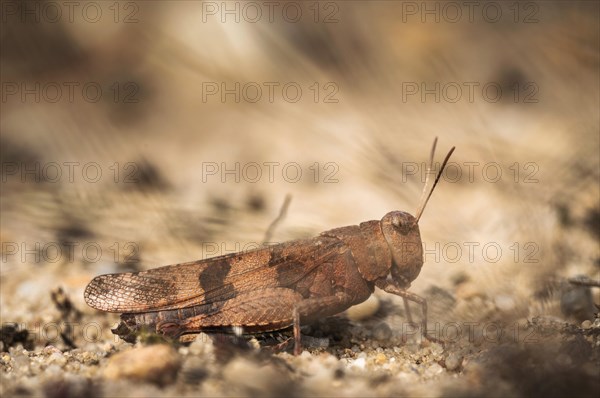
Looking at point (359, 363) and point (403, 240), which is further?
point (403, 240)

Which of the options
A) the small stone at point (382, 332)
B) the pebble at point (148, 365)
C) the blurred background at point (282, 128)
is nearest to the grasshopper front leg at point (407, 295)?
the small stone at point (382, 332)

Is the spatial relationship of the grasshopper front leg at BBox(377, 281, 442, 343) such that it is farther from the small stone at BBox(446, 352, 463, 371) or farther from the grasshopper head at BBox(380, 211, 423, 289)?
the small stone at BBox(446, 352, 463, 371)

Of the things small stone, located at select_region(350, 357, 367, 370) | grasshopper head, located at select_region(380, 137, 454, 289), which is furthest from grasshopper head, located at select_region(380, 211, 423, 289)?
small stone, located at select_region(350, 357, 367, 370)

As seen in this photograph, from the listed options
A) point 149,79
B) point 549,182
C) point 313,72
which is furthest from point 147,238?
point 549,182

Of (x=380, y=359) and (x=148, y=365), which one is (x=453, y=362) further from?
(x=148, y=365)

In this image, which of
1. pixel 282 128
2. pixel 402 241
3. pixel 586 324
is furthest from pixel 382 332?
pixel 282 128

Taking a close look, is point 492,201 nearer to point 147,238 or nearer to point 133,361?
point 147,238
